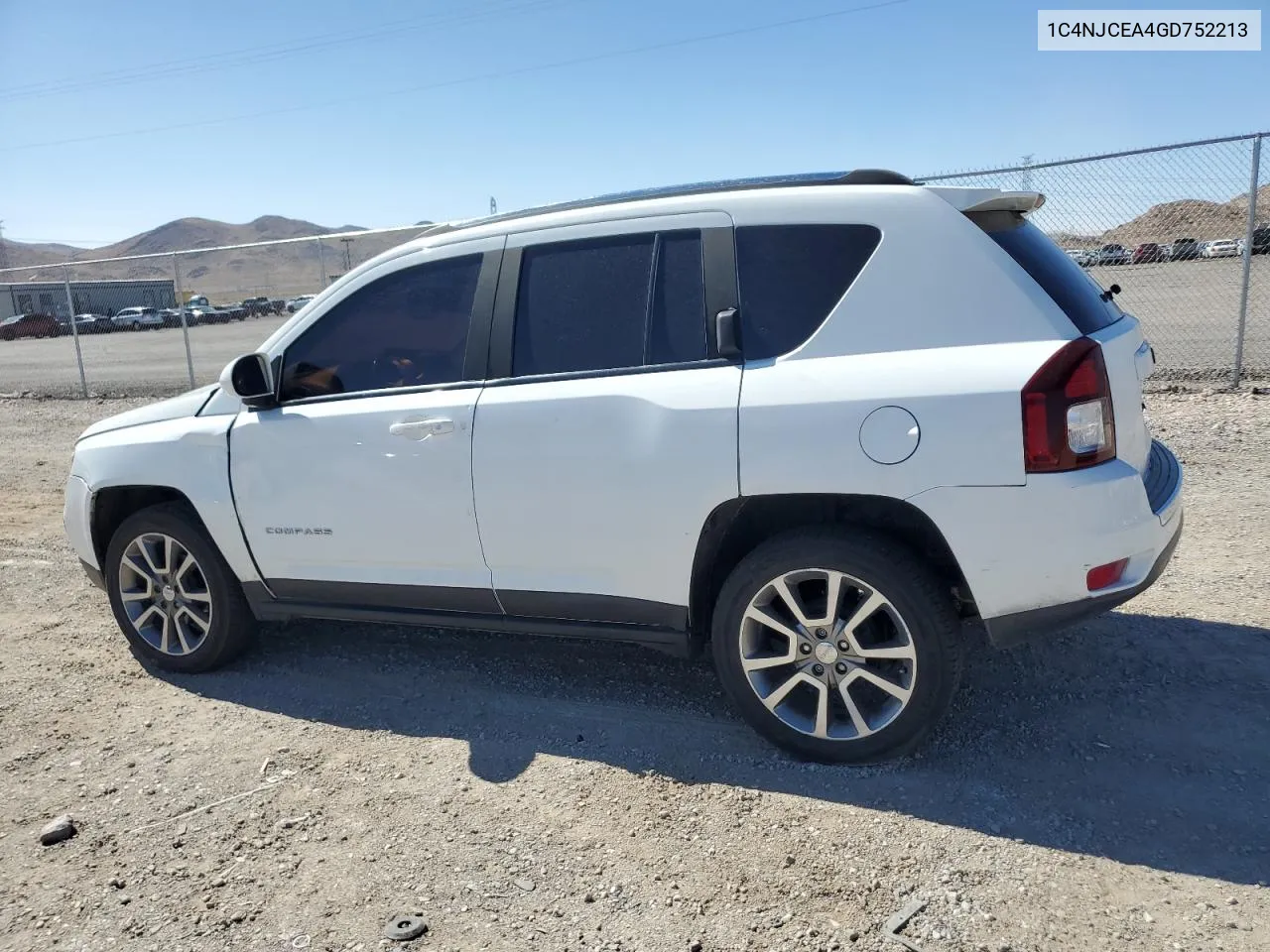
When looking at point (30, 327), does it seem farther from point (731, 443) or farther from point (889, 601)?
point (889, 601)

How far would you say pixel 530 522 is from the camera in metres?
3.55

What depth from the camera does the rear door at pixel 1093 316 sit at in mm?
2969

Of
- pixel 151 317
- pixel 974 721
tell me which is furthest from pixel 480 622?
pixel 151 317

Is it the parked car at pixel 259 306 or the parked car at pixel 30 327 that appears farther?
the parked car at pixel 30 327

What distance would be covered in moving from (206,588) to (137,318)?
1278 inches

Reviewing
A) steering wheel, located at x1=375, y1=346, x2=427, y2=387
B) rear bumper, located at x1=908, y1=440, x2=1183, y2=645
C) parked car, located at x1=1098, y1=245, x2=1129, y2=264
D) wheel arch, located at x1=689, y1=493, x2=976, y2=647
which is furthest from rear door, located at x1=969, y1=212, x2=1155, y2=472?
parked car, located at x1=1098, y1=245, x2=1129, y2=264

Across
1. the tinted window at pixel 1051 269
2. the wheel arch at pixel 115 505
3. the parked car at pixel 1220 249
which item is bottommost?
the wheel arch at pixel 115 505

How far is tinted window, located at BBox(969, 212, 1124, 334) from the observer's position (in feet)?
9.98

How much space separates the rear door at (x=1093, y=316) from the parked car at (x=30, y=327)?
129 feet

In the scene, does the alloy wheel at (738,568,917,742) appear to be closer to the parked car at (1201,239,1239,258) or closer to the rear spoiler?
the rear spoiler

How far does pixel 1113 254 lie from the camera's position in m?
9.83

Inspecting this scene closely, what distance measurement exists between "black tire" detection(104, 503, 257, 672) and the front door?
274 mm

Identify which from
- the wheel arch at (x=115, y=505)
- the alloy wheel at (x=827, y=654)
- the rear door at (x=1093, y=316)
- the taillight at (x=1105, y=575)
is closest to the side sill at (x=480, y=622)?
the alloy wheel at (x=827, y=654)

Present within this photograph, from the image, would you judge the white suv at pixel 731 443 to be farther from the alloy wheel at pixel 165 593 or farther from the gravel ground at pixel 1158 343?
the gravel ground at pixel 1158 343
